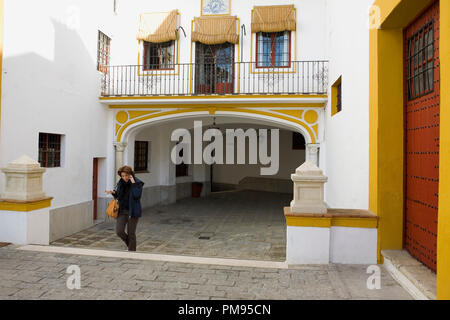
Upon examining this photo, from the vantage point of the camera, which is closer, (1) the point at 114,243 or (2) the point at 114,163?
(1) the point at 114,243

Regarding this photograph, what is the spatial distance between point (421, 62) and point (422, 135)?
Result: 86 cm

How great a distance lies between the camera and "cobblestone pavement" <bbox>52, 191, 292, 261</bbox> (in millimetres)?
7301

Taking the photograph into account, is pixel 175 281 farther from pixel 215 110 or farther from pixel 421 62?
pixel 215 110

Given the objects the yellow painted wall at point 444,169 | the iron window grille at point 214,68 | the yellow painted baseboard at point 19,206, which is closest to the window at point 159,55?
the iron window grille at point 214,68

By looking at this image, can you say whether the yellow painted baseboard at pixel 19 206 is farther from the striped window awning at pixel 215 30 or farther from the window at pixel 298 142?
the window at pixel 298 142

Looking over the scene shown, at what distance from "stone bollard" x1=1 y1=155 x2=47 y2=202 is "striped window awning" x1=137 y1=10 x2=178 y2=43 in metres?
6.50

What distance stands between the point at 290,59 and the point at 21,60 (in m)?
7.09

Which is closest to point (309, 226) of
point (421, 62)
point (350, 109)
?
point (421, 62)

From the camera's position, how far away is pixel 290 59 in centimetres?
1018

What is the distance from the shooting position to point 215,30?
34.2 feet

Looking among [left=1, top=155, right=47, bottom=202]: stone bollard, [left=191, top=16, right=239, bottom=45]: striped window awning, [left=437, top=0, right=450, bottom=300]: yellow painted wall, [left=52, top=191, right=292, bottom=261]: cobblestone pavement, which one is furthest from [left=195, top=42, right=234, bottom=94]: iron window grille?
[left=437, top=0, right=450, bottom=300]: yellow painted wall

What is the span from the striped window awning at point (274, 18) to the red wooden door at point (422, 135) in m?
6.20

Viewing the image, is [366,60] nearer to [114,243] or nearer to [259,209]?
[114,243]
